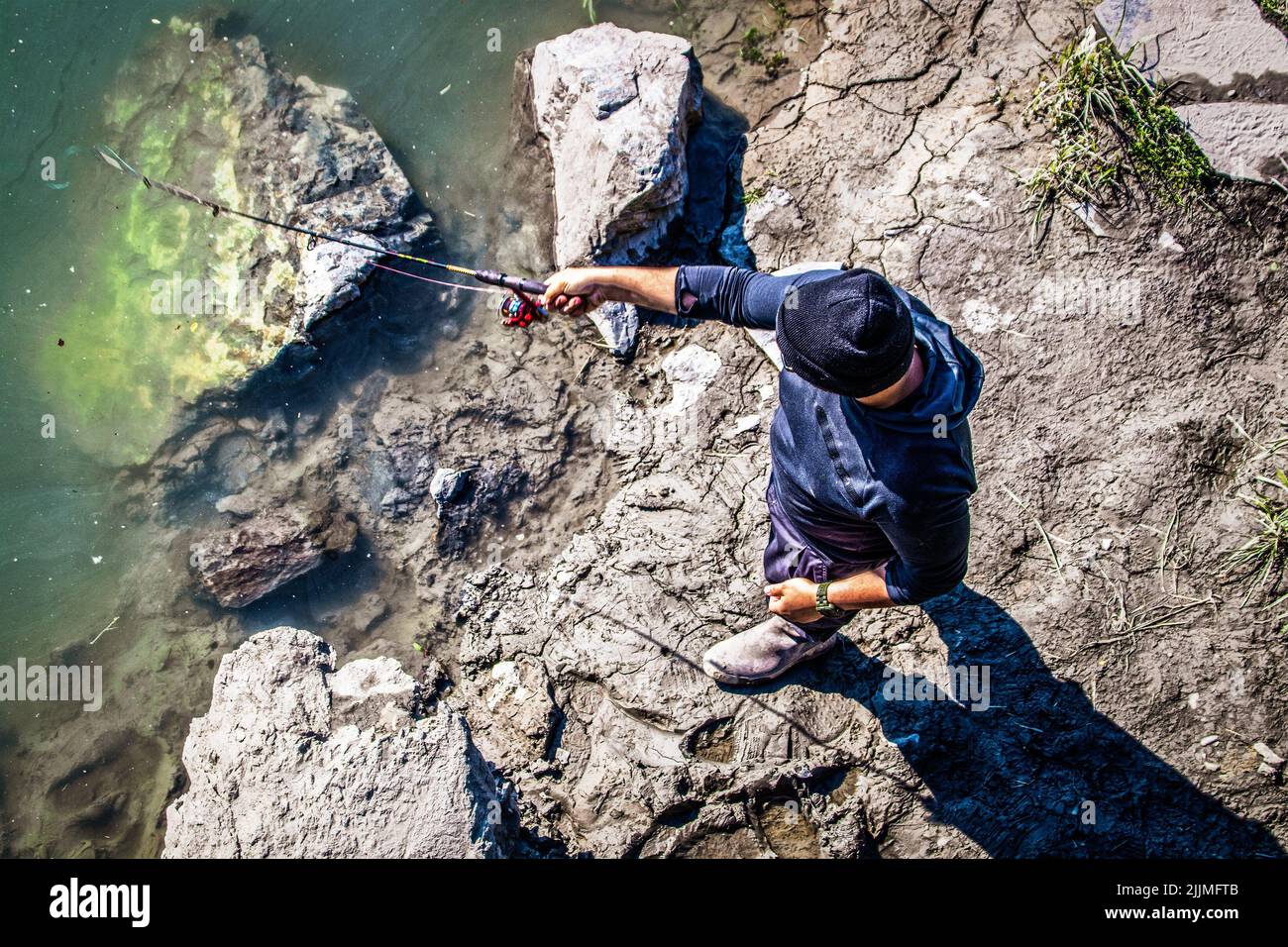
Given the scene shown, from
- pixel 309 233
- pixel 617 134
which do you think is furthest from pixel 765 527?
pixel 309 233

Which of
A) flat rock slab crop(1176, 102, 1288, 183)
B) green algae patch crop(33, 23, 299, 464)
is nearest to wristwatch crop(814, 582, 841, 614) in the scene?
flat rock slab crop(1176, 102, 1288, 183)

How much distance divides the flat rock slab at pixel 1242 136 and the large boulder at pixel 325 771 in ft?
12.6

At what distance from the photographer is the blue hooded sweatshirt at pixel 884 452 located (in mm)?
1762

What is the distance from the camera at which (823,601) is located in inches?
92.4

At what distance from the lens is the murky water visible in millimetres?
3797

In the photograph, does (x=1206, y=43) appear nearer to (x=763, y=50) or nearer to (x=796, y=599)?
(x=763, y=50)

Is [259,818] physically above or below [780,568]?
below

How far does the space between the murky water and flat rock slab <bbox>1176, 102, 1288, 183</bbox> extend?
2.50 meters

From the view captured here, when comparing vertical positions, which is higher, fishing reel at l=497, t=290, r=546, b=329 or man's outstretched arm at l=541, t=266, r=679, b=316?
fishing reel at l=497, t=290, r=546, b=329

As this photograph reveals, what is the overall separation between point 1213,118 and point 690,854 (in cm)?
368

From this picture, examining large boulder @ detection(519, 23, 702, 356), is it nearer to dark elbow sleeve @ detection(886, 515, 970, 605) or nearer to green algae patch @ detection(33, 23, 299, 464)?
green algae patch @ detection(33, 23, 299, 464)

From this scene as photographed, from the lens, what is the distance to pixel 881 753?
9.68ft
